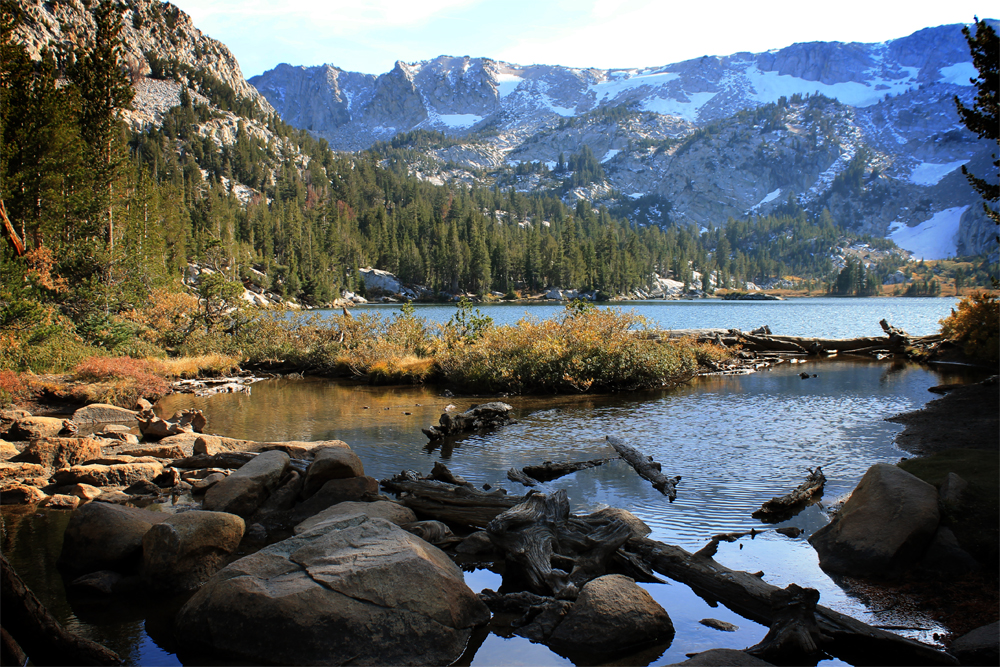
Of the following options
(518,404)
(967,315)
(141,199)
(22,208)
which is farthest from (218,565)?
(141,199)

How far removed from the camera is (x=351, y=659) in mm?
5352

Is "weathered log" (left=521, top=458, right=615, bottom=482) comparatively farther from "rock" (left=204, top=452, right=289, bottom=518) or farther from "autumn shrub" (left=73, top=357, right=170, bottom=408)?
"autumn shrub" (left=73, top=357, right=170, bottom=408)

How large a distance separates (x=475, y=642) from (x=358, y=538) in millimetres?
1679

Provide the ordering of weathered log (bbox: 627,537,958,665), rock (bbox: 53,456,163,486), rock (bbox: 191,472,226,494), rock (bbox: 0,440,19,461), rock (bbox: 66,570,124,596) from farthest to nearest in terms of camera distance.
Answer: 1. rock (bbox: 0,440,19,461)
2. rock (bbox: 53,456,163,486)
3. rock (bbox: 191,472,226,494)
4. rock (bbox: 66,570,124,596)
5. weathered log (bbox: 627,537,958,665)

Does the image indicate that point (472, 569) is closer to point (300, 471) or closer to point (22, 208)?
point (300, 471)

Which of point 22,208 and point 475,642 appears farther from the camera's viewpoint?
point 22,208

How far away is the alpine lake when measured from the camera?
6211 mm

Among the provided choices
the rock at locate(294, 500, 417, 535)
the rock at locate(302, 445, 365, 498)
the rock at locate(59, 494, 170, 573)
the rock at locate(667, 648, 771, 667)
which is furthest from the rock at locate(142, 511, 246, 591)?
the rock at locate(667, 648, 771, 667)

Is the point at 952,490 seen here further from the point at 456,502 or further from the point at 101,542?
the point at 101,542

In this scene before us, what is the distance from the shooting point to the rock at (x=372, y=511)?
8.15m

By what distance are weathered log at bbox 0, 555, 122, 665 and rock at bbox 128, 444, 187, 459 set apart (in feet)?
26.3

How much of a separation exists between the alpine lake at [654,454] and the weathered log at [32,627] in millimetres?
848

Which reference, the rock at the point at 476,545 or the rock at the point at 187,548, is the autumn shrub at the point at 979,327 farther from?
the rock at the point at 187,548

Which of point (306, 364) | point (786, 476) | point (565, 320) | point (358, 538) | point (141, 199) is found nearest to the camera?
point (358, 538)
